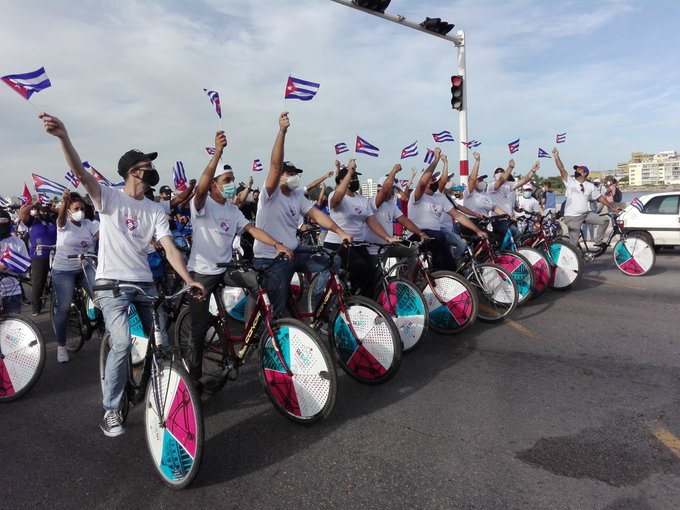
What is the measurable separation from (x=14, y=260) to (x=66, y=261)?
1.68 feet

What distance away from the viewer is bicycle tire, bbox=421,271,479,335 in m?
5.48

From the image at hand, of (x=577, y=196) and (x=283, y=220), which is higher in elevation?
(x=283, y=220)

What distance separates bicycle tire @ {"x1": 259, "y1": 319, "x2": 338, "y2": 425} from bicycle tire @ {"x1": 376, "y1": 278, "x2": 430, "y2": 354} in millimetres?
1694

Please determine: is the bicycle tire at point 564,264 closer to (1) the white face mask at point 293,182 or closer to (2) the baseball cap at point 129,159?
(1) the white face mask at point 293,182

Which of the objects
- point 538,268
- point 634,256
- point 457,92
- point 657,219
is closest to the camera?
point 538,268

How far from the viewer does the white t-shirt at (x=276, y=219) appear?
4.60 metres

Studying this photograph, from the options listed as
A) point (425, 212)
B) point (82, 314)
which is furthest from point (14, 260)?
point (425, 212)

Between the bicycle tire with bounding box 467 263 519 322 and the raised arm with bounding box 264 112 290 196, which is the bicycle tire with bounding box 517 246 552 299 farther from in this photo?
the raised arm with bounding box 264 112 290 196

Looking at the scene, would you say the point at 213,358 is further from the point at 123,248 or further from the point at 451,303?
the point at 451,303

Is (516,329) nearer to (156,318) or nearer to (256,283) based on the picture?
(256,283)

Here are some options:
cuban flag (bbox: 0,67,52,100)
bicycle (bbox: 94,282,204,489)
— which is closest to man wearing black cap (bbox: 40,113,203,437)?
bicycle (bbox: 94,282,204,489)

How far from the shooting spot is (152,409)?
3008 millimetres

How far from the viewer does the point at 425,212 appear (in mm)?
6719

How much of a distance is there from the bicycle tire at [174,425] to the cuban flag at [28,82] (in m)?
3.04
